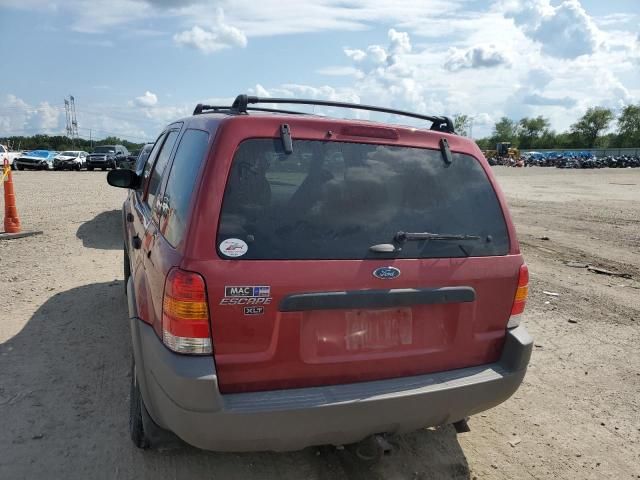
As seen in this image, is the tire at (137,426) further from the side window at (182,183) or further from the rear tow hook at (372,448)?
the rear tow hook at (372,448)

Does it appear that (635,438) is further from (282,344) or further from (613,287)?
(613,287)

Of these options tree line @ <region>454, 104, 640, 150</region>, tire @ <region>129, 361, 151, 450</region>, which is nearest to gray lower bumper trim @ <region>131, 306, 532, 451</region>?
tire @ <region>129, 361, 151, 450</region>

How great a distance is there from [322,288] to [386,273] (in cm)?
34

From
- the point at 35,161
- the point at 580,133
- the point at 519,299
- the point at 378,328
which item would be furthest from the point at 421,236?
the point at 580,133

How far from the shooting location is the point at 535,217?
14.3 meters

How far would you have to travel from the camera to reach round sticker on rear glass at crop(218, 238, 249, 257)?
7.54ft

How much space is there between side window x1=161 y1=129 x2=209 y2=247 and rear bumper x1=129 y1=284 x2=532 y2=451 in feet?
1.79

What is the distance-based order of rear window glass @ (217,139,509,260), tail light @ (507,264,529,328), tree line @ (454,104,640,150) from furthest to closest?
tree line @ (454,104,640,150) < tail light @ (507,264,529,328) < rear window glass @ (217,139,509,260)

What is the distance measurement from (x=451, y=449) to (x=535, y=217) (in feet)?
40.3

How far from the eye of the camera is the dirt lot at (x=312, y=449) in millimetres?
3037

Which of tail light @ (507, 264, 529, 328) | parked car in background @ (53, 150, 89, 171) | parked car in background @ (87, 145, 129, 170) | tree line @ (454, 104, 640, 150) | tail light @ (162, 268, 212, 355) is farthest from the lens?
tree line @ (454, 104, 640, 150)

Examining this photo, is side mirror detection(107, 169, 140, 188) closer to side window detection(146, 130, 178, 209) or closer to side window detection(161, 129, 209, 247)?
side window detection(146, 130, 178, 209)

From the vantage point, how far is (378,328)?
257 cm

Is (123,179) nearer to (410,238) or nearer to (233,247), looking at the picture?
(233,247)
